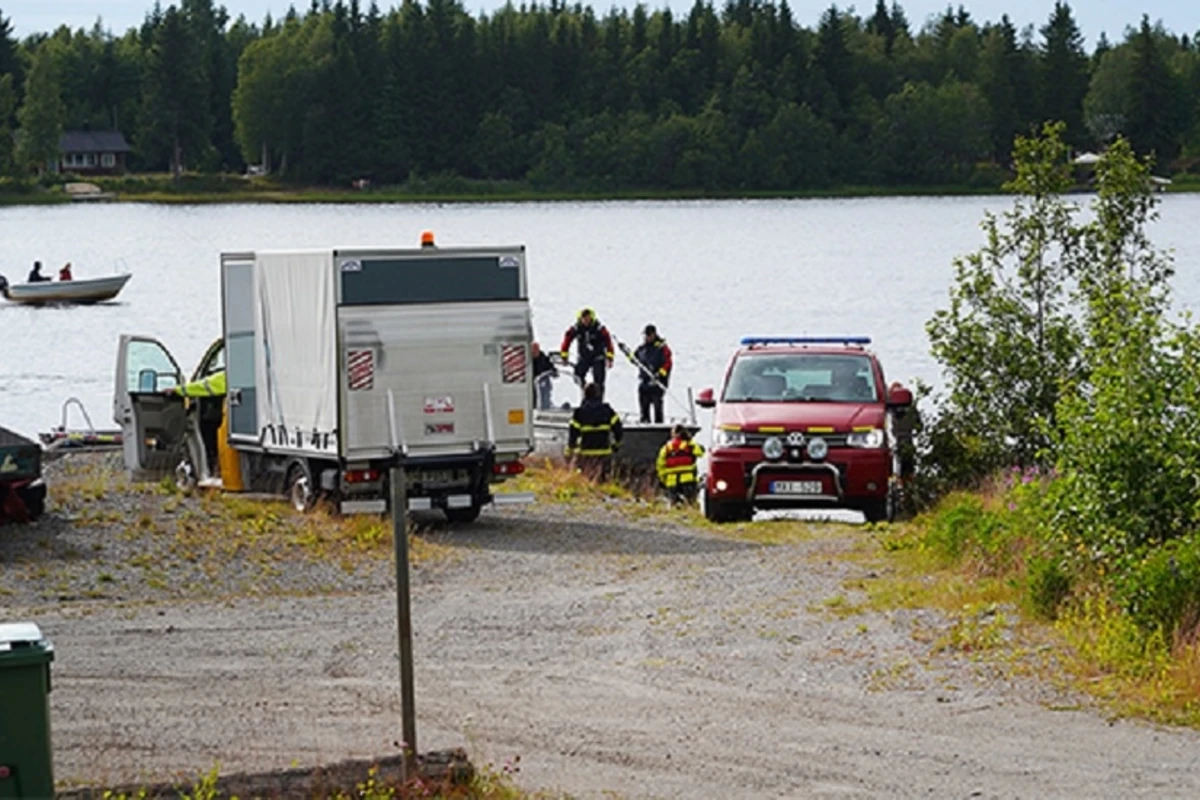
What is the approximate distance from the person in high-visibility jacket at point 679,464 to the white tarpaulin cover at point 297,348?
4408 mm

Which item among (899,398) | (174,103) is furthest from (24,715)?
(174,103)

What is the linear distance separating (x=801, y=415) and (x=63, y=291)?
2349 inches

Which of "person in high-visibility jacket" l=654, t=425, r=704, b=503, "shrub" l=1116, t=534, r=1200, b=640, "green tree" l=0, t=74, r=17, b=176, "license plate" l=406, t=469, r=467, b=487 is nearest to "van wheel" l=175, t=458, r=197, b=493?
"license plate" l=406, t=469, r=467, b=487

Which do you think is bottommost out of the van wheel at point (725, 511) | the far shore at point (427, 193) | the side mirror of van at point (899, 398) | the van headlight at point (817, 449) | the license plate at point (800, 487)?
the van wheel at point (725, 511)

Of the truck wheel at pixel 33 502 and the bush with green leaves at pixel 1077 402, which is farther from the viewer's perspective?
the truck wheel at pixel 33 502

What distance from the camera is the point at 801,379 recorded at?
70.6 ft

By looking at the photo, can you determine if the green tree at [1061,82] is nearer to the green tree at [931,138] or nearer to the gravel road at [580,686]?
the green tree at [931,138]

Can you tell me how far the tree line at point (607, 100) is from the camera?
13875cm

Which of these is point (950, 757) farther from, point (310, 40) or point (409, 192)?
point (310, 40)

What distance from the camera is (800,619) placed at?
14.0m

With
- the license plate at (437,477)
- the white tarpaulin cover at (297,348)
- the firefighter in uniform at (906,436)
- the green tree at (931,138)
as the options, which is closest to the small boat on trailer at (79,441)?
the white tarpaulin cover at (297,348)

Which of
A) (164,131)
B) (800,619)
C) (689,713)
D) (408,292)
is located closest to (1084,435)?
(800,619)

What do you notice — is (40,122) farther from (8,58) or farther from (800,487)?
(800,487)

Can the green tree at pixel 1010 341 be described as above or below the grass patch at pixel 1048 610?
above
